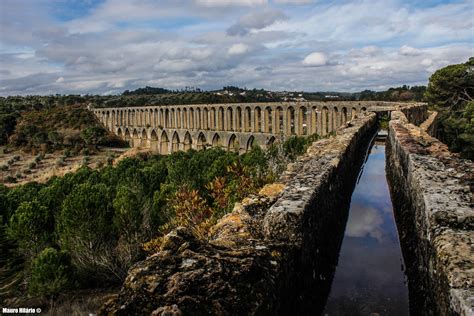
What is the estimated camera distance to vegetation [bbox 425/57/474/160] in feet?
88.8

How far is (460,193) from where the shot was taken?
12.0ft

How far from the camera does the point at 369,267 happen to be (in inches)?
171

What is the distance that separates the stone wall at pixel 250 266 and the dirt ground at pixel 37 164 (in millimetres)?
43735

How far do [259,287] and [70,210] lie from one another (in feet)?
40.3

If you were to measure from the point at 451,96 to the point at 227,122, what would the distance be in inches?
1078

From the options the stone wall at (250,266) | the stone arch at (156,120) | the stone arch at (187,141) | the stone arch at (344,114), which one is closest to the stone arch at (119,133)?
the stone arch at (156,120)

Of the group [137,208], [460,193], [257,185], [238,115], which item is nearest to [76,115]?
[238,115]

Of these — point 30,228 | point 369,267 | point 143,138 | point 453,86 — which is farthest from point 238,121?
point 369,267

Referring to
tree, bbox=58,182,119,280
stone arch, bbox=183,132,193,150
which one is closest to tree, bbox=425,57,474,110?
tree, bbox=58,182,119,280

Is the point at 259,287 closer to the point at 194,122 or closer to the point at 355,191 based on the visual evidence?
the point at 355,191

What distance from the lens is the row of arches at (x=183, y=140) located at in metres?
48.9

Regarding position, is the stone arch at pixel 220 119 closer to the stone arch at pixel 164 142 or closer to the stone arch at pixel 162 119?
the stone arch at pixel 164 142

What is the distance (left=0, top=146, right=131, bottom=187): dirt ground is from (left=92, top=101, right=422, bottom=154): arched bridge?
10009 mm

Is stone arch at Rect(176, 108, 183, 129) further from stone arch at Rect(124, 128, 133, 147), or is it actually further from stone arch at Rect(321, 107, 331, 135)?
stone arch at Rect(321, 107, 331, 135)
